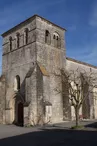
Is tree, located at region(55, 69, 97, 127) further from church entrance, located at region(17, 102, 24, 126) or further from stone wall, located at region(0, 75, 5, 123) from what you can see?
stone wall, located at region(0, 75, 5, 123)

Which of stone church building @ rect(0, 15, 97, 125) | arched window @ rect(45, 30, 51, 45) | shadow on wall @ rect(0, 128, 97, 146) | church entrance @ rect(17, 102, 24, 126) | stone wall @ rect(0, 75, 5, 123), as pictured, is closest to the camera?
shadow on wall @ rect(0, 128, 97, 146)

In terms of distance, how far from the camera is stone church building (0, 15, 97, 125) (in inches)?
842

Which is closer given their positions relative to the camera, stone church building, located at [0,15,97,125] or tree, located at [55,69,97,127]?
stone church building, located at [0,15,97,125]

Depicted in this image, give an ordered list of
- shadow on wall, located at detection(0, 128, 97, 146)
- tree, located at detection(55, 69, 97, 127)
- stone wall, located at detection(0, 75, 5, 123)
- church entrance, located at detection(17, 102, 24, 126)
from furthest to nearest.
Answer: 1. stone wall, located at detection(0, 75, 5, 123)
2. church entrance, located at detection(17, 102, 24, 126)
3. tree, located at detection(55, 69, 97, 127)
4. shadow on wall, located at detection(0, 128, 97, 146)

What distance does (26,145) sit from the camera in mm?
10852

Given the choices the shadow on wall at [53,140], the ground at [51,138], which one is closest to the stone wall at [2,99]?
the ground at [51,138]

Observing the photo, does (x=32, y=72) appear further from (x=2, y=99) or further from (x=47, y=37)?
(x=2, y=99)

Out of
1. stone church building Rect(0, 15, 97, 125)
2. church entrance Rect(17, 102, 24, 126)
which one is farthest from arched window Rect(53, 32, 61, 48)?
church entrance Rect(17, 102, 24, 126)

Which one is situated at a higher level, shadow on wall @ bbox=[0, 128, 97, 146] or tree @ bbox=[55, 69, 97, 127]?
tree @ bbox=[55, 69, 97, 127]

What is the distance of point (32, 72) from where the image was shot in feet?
72.0

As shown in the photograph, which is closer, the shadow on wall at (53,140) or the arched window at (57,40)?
the shadow on wall at (53,140)

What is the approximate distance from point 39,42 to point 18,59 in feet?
12.5

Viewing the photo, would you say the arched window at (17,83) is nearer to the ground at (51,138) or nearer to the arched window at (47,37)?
the arched window at (47,37)

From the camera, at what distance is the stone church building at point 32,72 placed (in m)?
21.4
